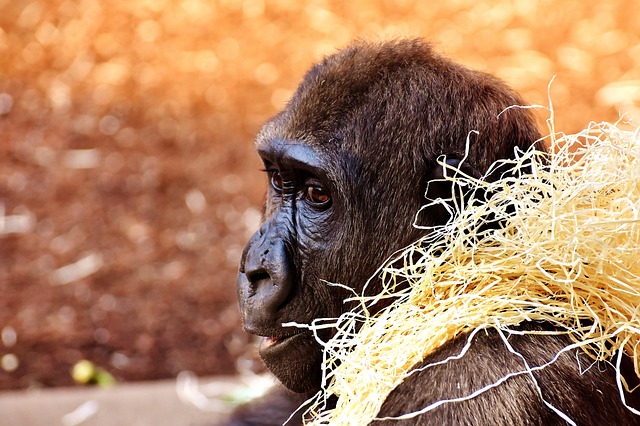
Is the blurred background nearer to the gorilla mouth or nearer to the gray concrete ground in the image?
the gray concrete ground

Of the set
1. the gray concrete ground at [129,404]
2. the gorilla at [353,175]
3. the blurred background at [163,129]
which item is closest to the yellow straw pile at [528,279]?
the gorilla at [353,175]

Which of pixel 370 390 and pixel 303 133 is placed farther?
pixel 303 133

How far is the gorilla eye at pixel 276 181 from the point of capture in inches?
124

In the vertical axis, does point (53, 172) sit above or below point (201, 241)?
above

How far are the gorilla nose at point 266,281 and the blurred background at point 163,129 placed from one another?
3262mm

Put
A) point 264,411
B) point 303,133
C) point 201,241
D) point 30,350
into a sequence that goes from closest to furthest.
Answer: point 303,133, point 264,411, point 30,350, point 201,241

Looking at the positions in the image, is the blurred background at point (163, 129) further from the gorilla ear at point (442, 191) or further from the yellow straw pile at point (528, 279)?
the yellow straw pile at point (528, 279)

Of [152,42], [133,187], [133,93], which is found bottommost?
[133,187]

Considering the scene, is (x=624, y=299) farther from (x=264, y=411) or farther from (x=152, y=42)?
(x=152, y=42)

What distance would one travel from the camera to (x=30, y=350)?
602 centimetres

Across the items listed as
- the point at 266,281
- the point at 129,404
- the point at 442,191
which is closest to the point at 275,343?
the point at 266,281

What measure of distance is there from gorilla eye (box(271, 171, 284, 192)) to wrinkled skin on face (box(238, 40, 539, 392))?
103 millimetres

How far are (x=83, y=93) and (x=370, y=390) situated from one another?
6.61 meters

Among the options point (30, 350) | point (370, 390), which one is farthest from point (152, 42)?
point (370, 390)
